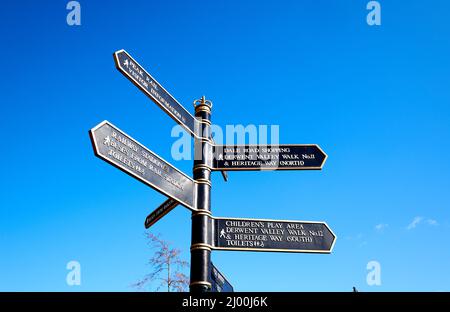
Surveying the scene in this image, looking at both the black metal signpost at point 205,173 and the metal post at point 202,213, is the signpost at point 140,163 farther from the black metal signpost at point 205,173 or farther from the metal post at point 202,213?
the metal post at point 202,213

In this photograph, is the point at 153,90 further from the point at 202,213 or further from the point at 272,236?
the point at 272,236

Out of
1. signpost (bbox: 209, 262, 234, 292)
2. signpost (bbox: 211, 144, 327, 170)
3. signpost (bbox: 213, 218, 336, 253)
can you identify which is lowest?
signpost (bbox: 209, 262, 234, 292)

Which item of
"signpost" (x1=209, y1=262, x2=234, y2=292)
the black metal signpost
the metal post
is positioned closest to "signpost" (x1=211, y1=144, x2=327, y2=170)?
the black metal signpost

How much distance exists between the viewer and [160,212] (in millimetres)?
6375

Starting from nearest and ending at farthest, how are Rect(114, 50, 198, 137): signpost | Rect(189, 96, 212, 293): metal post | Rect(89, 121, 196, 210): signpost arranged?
Rect(89, 121, 196, 210): signpost → Rect(114, 50, 198, 137): signpost → Rect(189, 96, 212, 293): metal post

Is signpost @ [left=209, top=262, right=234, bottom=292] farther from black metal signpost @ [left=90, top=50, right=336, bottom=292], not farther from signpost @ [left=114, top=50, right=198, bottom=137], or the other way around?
signpost @ [left=114, top=50, right=198, bottom=137]

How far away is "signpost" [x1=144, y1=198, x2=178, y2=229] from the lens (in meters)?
6.14

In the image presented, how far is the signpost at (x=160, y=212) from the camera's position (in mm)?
6136

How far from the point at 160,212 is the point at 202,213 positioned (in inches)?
29.9

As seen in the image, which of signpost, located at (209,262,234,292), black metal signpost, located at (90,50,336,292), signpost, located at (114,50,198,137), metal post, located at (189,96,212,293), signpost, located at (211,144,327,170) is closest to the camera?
black metal signpost, located at (90,50,336,292)

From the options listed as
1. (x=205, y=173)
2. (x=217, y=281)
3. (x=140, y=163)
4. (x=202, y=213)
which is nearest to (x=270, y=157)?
(x=205, y=173)

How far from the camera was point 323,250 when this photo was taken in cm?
607
